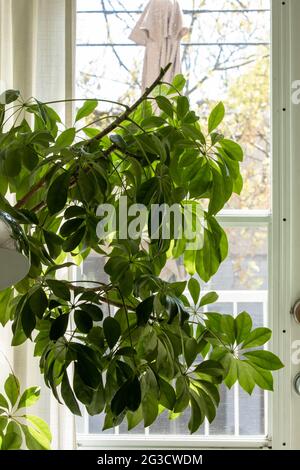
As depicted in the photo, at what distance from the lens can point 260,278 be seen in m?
2.86

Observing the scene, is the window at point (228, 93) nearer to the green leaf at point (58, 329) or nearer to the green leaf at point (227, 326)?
the green leaf at point (227, 326)

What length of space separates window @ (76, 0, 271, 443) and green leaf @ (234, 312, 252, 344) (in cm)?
112

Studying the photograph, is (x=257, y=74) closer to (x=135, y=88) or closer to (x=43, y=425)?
(x=135, y=88)

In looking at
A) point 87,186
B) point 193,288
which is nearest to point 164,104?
point 87,186

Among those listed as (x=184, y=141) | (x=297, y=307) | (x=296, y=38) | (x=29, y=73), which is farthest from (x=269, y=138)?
(x=184, y=141)

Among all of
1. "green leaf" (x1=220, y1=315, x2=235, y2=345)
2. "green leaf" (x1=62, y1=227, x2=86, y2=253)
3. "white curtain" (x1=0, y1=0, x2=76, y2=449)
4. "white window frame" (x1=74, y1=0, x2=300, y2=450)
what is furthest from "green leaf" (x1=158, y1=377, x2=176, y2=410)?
"white window frame" (x1=74, y1=0, x2=300, y2=450)

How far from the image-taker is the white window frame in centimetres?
279

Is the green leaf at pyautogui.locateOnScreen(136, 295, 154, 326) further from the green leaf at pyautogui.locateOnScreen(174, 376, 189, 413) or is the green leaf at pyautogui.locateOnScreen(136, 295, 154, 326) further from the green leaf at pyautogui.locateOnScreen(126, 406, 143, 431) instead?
the green leaf at pyautogui.locateOnScreen(126, 406, 143, 431)

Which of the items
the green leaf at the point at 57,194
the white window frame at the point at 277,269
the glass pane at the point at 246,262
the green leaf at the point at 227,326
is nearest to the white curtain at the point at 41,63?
the white window frame at the point at 277,269

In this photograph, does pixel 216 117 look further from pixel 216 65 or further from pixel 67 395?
pixel 216 65

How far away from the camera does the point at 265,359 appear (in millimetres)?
1703
